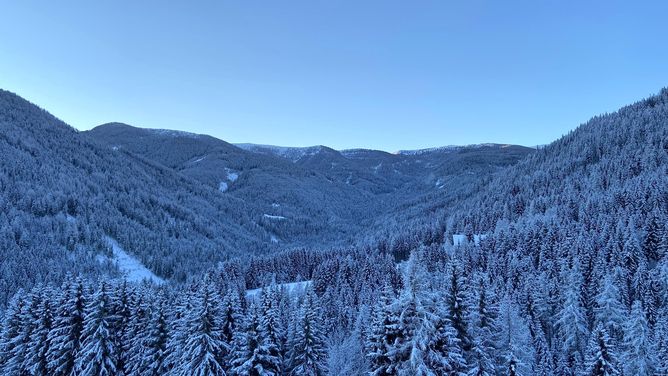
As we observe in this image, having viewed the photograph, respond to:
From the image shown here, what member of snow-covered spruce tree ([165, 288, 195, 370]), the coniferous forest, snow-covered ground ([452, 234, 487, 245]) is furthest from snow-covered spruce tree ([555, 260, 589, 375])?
snow-covered ground ([452, 234, 487, 245])

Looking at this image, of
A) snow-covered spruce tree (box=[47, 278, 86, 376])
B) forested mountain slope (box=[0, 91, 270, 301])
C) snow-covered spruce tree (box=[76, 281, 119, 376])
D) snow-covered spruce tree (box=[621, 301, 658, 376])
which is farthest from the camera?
forested mountain slope (box=[0, 91, 270, 301])

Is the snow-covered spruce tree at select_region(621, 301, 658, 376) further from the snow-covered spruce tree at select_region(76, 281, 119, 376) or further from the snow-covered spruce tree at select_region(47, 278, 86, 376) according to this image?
the snow-covered spruce tree at select_region(47, 278, 86, 376)

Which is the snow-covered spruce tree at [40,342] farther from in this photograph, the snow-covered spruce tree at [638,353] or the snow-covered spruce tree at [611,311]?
the snow-covered spruce tree at [611,311]

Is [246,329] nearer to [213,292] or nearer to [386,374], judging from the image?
[213,292]

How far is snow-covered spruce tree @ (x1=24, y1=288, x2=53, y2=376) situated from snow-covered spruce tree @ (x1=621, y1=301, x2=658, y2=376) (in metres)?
61.1

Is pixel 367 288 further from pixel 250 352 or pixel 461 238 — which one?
pixel 250 352

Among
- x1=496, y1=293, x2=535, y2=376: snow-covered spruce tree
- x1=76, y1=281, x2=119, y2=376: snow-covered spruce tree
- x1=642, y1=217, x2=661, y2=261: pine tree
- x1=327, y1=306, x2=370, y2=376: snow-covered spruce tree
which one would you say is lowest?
x1=327, y1=306, x2=370, y2=376: snow-covered spruce tree

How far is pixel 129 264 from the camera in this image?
143m

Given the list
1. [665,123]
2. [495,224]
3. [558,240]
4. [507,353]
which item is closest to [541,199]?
[495,224]

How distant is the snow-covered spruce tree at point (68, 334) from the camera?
39.7 meters

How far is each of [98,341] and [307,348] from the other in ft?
67.5

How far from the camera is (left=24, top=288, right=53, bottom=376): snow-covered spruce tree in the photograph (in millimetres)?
40312

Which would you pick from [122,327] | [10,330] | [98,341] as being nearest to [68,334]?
[98,341]

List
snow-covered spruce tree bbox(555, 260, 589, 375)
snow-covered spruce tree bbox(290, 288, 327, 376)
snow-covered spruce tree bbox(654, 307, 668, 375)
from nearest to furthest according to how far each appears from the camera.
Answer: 1. snow-covered spruce tree bbox(290, 288, 327, 376)
2. snow-covered spruce tree bbox(654, 307, 668, 375)
3. snow-covered spruce tree bbox(555, 260, 589, 375)
